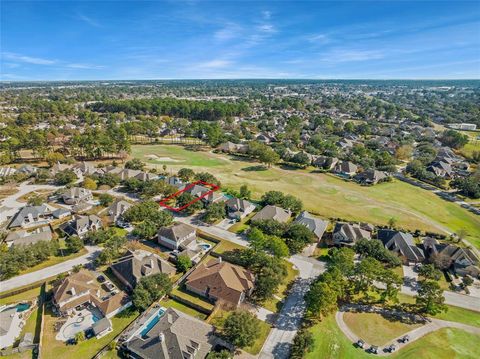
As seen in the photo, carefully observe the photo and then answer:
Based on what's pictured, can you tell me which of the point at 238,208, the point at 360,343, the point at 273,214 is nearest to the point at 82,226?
the point at 238,208

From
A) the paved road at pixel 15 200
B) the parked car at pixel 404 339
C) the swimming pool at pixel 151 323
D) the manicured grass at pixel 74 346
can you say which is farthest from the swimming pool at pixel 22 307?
the parked car at pixel 404 339

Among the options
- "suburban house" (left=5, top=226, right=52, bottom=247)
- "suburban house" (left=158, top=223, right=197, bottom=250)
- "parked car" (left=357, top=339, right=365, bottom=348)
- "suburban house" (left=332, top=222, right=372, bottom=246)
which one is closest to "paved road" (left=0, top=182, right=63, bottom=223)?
"suburban house" (left=5, top=226, right=52, bottom=247)

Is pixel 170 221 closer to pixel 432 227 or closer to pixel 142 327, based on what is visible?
pixel 142 327

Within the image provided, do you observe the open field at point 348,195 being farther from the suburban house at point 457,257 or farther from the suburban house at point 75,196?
the suburban house at point 75,196

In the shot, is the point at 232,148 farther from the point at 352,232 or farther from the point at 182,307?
the point at 182,307

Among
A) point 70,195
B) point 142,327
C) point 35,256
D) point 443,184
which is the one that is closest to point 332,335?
point 142,327

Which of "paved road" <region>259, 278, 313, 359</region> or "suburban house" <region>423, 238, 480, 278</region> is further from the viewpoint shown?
"suburban house" <region>423, 238, 480, 278</region>

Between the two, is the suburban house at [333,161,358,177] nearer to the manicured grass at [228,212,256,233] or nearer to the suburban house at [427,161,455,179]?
the suburban house at [427,161,455,179]
